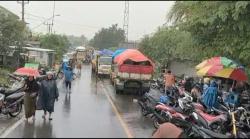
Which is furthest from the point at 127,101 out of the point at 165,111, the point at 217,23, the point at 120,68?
the point at 165,111

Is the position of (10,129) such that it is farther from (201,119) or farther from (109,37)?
(109,37)

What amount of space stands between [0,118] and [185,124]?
7191 mm

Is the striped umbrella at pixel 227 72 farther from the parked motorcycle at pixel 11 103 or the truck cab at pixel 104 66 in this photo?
the truck cab at pixel 104 66

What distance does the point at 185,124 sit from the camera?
14.6 metres

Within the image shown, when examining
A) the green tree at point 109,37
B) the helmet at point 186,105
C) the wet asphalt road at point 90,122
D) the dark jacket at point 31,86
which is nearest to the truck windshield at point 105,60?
the wet asphalt road at point 90,122

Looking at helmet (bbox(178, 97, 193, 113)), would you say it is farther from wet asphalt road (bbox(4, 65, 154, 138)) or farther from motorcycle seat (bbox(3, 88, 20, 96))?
motorcycle seat (bbox(3, 88, 20, 96))

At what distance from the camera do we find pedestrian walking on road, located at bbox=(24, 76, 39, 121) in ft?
56.5

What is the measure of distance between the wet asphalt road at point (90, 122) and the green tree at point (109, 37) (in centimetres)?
10521

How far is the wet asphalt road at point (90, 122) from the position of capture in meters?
14.4

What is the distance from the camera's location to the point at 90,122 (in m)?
16.8

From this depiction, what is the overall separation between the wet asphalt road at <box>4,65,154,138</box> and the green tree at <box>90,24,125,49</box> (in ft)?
345

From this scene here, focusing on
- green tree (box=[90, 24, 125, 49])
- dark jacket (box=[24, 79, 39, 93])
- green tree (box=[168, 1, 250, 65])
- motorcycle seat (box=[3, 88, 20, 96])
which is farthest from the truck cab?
green tree (box=[90, 24, 125, 49])

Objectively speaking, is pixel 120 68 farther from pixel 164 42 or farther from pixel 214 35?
pixel 164 42

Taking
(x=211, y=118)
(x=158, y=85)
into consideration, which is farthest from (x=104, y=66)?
(x=211, y=118)
